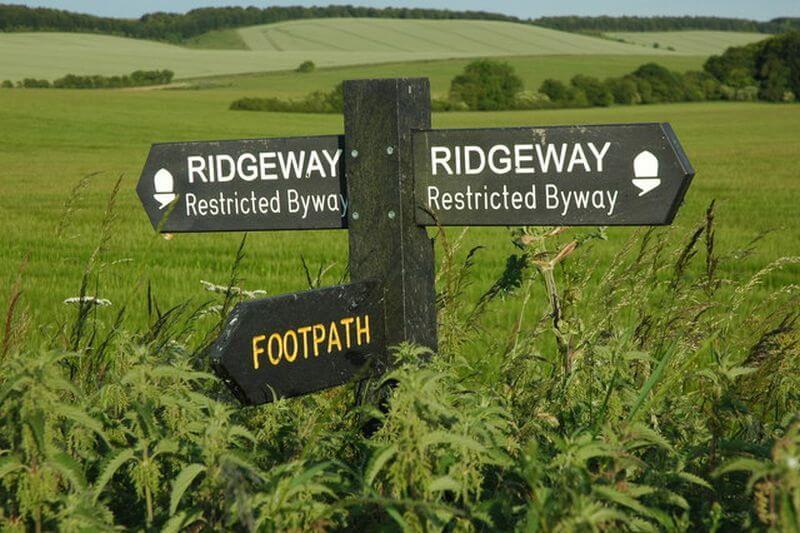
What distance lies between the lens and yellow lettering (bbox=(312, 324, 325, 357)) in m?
2.82

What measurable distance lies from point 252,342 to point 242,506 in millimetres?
931

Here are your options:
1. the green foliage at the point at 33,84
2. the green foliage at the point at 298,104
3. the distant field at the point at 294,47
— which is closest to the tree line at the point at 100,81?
the green foliage at the point at 33,84

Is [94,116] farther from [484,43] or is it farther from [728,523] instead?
[484,43]

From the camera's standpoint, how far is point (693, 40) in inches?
4520

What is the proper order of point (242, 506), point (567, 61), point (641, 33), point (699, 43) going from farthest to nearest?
1. point (641, 33)
2. point (699, 43)
3. point (567, 61)
4. point (242, 506)

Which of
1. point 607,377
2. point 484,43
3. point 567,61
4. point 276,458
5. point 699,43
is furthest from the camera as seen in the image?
point 699,43

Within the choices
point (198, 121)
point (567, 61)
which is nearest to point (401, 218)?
point (198, 121)

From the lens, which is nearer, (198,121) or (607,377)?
(607,377)

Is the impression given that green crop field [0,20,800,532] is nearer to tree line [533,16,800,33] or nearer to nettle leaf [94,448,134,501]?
nettle leaf [94,448,134,501]

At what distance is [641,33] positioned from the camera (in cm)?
13150

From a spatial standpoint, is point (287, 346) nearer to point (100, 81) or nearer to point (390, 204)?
point (390, 204)

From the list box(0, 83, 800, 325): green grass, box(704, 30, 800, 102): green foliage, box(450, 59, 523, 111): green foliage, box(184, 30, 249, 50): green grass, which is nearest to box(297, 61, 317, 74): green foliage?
box(450, 59, 523, 111): green foliage

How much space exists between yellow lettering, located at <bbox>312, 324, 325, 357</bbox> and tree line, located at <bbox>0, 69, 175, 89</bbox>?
188 ft

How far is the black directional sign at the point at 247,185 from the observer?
3.20 metres
